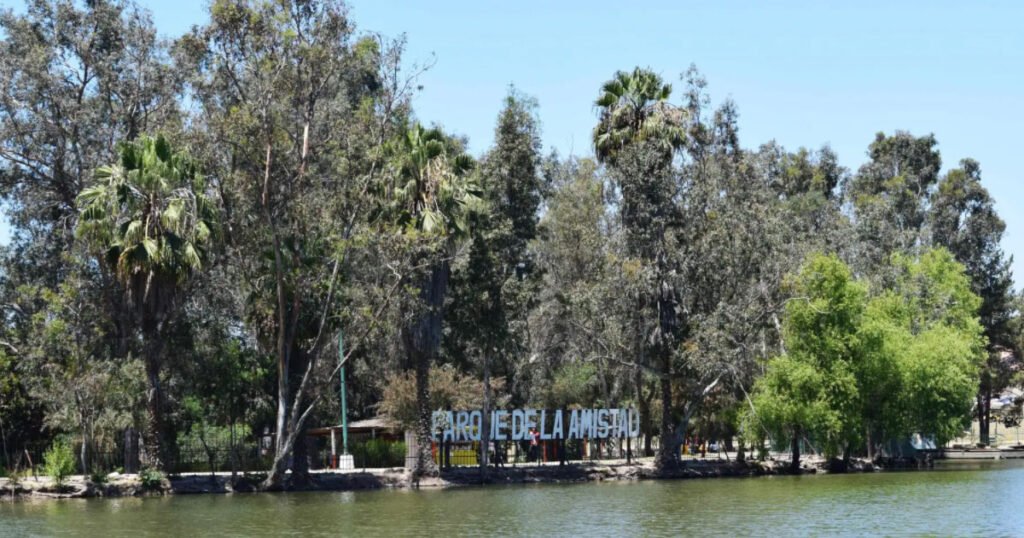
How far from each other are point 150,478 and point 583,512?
18370 mm

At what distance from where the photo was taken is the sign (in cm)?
5434

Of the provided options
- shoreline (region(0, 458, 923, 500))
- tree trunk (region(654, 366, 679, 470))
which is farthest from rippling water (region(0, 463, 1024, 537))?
tree trunk (region(654, 366, 679, 470))

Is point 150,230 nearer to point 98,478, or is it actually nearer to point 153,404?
point 153,404

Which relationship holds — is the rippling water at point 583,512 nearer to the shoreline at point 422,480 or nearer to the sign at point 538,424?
the shoreline at point 422,480

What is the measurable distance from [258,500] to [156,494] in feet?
16.6

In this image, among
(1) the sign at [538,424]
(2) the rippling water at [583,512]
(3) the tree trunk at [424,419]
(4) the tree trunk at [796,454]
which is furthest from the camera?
(4) the tree trunk at [796,454]

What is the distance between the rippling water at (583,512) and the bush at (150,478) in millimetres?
1642

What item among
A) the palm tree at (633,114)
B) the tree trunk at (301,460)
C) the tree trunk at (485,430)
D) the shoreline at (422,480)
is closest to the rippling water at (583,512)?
the shoreline at (422,480)

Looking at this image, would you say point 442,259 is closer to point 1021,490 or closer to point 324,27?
point 324,27

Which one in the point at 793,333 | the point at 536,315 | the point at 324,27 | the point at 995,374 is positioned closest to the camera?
the point at 324,27

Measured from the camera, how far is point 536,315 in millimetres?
65562

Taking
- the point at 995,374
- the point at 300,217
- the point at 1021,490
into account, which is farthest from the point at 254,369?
the point at 995,374

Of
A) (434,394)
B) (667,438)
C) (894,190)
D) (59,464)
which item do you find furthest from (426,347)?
(894,190)

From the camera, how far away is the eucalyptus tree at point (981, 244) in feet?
290
